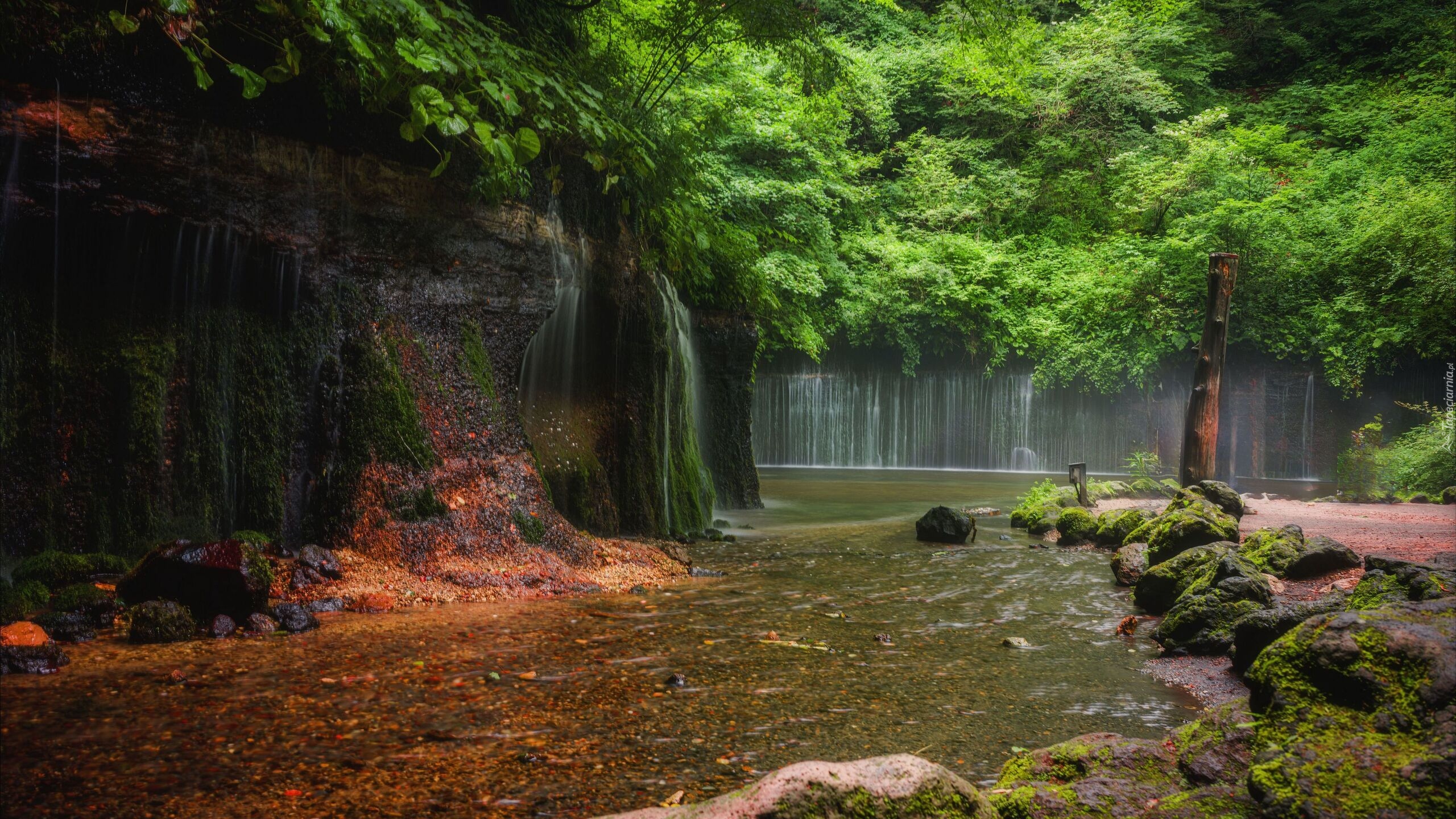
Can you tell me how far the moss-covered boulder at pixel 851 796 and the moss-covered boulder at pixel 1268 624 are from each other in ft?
8.89

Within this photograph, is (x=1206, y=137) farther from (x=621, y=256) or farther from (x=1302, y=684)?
(x=1302, y=684)

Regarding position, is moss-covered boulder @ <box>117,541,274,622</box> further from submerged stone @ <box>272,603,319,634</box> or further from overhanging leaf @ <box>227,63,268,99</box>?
overhanging leaf @ <box>227,63,268,99</box>

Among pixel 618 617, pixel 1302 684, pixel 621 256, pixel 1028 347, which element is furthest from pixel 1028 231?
pixel 1302 684

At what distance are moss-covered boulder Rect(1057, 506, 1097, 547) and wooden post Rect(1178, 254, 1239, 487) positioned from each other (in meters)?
2.78

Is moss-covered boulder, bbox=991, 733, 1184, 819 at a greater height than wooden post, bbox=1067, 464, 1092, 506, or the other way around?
wooden post, bbox=1067, 464, 1092, 506

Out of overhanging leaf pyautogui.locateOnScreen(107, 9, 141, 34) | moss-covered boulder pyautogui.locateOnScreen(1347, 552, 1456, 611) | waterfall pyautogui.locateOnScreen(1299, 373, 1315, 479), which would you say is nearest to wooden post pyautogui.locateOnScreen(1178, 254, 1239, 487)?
moss-covered boulder pyautogui.locateOnScreen(1347, 552, 1456, 611)

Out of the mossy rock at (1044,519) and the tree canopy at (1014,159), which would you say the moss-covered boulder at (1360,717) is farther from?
the mossy rock at (1044,519)

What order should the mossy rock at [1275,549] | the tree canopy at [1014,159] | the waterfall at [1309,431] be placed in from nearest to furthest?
1. the mossy rock at [1275,549]
2. the tree canopy at [1014,159]
3. the waterfall at [1309,431]

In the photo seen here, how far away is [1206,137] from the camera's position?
22.7m

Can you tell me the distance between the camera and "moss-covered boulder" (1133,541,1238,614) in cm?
640

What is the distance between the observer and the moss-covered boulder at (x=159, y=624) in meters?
4.77

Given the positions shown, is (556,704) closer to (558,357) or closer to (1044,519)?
(558,357)

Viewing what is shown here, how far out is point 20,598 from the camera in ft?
16.1

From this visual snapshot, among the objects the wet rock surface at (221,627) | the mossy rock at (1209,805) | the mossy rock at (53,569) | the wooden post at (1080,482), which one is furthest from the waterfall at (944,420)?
the mossy rock at (1209,805)
